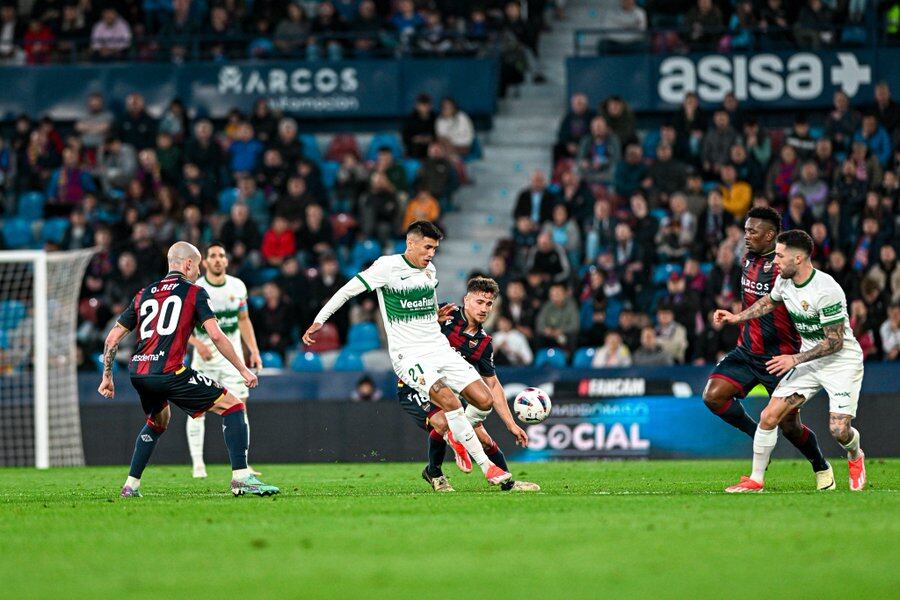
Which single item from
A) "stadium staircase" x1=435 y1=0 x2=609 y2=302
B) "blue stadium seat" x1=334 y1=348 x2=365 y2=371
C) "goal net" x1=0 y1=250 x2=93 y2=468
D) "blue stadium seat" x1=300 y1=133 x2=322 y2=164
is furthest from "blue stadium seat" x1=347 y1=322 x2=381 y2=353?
"blue stadium seat" x1=300 y1=133 x2=322 y2=164

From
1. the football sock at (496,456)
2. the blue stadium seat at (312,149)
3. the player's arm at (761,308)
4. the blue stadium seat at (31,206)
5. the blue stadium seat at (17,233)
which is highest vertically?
the blue stadium seat at (312,149)

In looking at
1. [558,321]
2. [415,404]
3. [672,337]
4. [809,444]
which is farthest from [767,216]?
[558,321]

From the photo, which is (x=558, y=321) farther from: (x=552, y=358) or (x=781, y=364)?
(x=781, y=364)

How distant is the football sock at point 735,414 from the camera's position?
40.4 ft

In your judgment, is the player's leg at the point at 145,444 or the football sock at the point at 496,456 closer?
the player's leg at the point at 145,444

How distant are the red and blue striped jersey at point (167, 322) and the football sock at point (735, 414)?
443 cm

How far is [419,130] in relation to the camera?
1004 inches

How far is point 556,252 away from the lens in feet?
72.6

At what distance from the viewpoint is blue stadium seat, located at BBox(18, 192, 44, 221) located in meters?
25.9

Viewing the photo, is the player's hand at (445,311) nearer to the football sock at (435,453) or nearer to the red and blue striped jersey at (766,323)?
the football sock at (435,453)

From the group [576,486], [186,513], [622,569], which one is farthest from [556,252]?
[622,569]

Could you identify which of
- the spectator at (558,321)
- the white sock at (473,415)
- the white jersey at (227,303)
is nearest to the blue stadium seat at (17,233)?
the spectator at (558,321)

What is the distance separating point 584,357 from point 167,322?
33.7 ft

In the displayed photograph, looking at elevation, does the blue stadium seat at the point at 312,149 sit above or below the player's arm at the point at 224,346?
above
